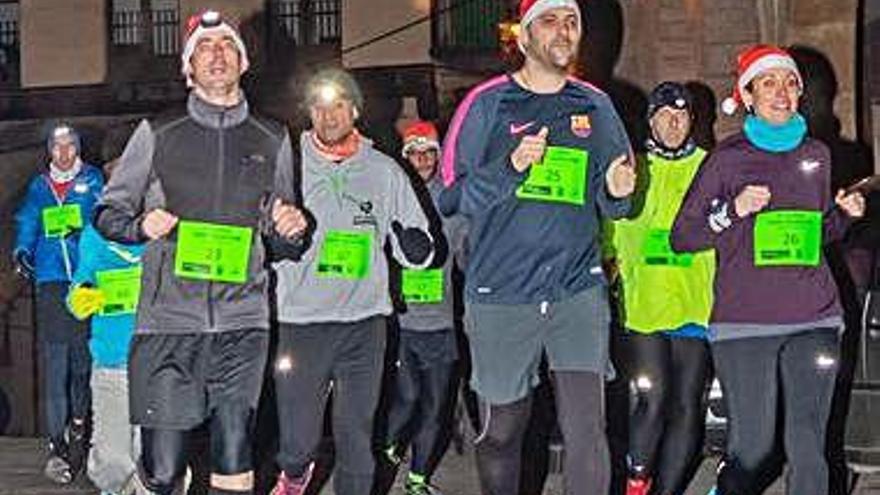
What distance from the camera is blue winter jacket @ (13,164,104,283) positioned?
1032cm

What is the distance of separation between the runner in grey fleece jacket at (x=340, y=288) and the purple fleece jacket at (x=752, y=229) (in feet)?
4.33

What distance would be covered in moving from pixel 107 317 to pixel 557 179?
246 centimetres

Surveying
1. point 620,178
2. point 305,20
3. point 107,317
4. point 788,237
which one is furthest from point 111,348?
point 305,20

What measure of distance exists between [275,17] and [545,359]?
48.5 ft

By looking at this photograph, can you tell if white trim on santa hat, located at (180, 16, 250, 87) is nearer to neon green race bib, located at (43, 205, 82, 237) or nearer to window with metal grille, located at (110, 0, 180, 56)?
neon green race bib, located at (43, 205, 82, 237)

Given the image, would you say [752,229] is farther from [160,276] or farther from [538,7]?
[160,276]

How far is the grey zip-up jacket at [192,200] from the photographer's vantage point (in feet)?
21.9

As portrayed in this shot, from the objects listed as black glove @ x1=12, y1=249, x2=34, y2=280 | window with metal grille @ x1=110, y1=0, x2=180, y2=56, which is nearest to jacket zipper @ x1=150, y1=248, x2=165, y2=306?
black glove @ x1=12, y1=249, x2=34, y2=280

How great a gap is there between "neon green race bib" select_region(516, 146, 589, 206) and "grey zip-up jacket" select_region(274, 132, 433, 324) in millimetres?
1162

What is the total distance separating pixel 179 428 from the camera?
6656 mm

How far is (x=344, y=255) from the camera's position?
7.75 m

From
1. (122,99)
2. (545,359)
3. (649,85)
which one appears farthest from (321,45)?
(545,359)

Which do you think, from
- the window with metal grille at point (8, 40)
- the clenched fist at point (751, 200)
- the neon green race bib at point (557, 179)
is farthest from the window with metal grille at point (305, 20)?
the neon green race bib at point (557, 179)

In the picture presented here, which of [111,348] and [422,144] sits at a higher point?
[422,144]
